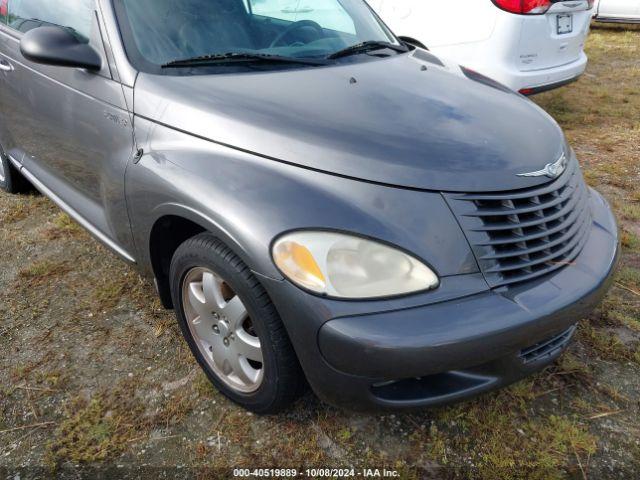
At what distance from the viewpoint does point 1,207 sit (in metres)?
3.75

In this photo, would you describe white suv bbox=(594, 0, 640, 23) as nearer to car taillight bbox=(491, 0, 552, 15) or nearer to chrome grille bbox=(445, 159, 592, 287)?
car taillight bbox=(491, 0, 552, 15)

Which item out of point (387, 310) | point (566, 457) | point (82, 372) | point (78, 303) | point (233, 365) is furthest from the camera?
point (78, 303)

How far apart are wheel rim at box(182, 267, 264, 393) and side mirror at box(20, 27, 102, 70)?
3.26ft

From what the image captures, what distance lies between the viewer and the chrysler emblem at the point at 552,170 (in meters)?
1.77

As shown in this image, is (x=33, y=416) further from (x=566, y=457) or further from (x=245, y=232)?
(x=566, y=457)

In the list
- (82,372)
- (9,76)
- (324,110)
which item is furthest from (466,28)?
(82,372)

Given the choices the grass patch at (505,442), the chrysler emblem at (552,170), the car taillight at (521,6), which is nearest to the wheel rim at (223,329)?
the grass patch at (505,442)

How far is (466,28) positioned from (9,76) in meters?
3.43

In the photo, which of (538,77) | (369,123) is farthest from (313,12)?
(538,77)

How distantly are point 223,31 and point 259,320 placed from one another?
4.34 ft

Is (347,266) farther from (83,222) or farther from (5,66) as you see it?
(5,66)

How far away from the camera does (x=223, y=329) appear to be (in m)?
1.93

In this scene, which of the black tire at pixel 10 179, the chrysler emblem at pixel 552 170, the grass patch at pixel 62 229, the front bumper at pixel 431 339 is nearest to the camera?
the front bumper at pixel 431 339

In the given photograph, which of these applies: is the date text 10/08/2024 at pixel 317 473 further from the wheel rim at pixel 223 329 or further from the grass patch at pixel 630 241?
the grass patch at pixel 630 241
